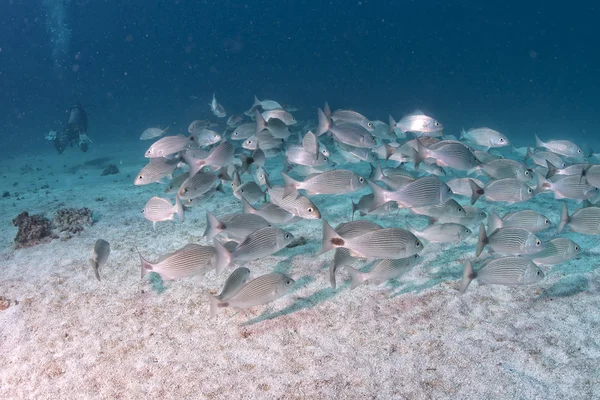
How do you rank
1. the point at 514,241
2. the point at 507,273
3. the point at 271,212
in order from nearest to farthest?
1. the point at 507,273
2. the point at 514,241
3. the point at 271,212

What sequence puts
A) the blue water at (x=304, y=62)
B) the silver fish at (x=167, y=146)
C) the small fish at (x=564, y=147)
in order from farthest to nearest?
the blue water at (x=304, y=62) → the small fish at (x=564, y=147) → the silver fish at (x=167, y=146)

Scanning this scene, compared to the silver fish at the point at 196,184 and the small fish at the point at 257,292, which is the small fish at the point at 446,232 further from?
the silver fish at the point at 196,184

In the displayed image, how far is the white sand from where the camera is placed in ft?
10.9

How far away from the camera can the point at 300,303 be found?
4.62 meters

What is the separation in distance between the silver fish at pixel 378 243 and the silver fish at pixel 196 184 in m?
2.77

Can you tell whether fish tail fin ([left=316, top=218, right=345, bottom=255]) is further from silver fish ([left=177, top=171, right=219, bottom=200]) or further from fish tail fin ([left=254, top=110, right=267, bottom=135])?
fish tail fin ([left=254, top=110, right=267, bottom=135])

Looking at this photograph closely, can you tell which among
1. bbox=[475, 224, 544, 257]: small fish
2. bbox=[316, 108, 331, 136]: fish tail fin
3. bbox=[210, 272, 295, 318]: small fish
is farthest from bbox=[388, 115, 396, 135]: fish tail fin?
bbox=[210, 272, 295, 318]: small fish

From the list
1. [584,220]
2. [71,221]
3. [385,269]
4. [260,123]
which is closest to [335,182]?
[385,269]

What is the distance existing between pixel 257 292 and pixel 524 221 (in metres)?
4.00

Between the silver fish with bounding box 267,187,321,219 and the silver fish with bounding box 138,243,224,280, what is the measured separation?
4.35ft

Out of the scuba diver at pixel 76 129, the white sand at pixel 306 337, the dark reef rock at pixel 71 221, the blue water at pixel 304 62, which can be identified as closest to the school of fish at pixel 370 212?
the white sand at pixel 306 337

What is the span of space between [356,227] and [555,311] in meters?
2.66

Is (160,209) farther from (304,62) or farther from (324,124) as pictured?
(304,62)

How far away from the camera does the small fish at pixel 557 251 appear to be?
4512mm
